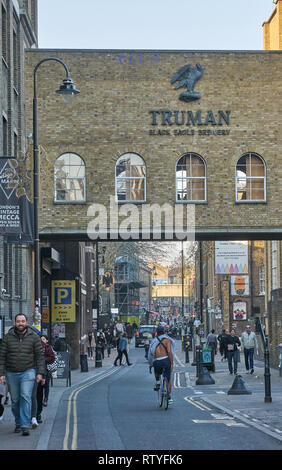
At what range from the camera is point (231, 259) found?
2143 inches

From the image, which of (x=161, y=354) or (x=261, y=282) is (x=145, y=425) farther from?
(x=261, y=282)

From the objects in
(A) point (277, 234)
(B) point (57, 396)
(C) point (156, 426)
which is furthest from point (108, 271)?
(C) point (156, 426)

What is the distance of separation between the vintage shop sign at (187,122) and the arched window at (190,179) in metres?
0.92

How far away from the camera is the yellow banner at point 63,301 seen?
37.7 metres

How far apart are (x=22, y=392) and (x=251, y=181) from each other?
19953 mm

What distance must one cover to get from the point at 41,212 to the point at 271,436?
19.5 meters

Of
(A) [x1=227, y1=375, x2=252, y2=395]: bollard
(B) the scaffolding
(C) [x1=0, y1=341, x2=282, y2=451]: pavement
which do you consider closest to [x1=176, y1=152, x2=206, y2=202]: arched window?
(C) [x1=0, y1=341, x2=282, y2=451]: pavement

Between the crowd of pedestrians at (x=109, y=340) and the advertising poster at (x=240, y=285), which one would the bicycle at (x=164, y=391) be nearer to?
the crowd of pedestrians at (x=109, y=340)

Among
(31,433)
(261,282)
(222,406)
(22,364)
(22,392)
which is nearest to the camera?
(22,392)

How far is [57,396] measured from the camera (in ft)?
72.6

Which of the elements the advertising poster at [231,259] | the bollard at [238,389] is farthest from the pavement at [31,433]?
the advertising poster at [231,259]

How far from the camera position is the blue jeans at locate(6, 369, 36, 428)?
42.4 feet

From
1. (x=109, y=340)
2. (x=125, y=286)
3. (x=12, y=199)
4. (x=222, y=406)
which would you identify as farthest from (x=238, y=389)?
(x=125, y=286)

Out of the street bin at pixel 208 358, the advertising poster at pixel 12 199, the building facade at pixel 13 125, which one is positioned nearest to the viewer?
the advertising poster at pixel 12 199
